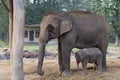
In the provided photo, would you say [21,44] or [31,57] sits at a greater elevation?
[21,44]

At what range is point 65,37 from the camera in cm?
984

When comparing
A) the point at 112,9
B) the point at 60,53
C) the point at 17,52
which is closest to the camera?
the point at 17,52

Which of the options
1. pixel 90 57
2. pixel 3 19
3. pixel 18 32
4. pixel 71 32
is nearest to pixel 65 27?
pixel 71 32

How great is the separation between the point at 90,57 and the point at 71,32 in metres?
0.95

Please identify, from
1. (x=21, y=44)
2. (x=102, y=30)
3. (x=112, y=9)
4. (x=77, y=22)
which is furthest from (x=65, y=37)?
(x=112, y=9)

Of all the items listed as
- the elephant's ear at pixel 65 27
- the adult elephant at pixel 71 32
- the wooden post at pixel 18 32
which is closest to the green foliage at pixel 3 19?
the adult elephant at pixel 71 32

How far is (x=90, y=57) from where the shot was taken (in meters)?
9.62

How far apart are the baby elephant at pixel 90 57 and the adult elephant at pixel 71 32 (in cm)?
42

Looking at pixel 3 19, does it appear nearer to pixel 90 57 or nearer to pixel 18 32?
pixel 90 57

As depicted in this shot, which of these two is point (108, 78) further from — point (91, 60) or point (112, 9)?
point (112, 9)

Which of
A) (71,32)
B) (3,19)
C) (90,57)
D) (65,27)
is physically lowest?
(3,19)

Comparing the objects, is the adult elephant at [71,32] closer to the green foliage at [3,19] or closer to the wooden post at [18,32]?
the wooden post at [18,32]

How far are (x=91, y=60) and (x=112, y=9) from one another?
3.08m

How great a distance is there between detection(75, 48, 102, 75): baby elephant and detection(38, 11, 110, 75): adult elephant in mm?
419
